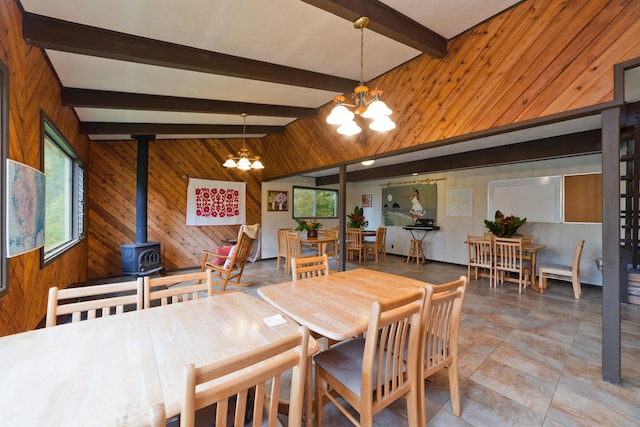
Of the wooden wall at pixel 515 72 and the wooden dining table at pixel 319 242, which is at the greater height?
the wooden wall at pixel 515 72

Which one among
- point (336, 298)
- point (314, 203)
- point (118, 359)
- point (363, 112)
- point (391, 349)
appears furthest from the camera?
point (314, 203)

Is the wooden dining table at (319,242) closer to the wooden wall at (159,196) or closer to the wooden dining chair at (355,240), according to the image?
the wooden dining chair at (355,240)

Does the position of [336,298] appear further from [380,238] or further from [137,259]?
[380,238]

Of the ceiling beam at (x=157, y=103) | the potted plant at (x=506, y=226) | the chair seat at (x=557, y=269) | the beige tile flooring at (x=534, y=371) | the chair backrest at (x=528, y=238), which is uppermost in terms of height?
the ceiling beam at (x=157, y=103)

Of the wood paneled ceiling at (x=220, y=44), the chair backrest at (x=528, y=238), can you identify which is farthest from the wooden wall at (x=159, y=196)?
the chair backrest at (x=528, y=238)

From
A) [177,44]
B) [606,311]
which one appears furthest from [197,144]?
[606,311]

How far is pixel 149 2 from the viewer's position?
1847 millimetres

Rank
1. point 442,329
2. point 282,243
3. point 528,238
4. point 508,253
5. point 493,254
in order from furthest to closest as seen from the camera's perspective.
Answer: point 282,243
point 528,238
point 493,254
point 508,253
point 442,329

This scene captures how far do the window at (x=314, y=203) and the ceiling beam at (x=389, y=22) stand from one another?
5.30 m

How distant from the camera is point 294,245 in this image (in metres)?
5.22

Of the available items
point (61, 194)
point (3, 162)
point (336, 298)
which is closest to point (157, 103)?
point (61, 194)

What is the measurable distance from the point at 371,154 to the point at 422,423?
9.52ft

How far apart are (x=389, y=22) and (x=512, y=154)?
3.62 m

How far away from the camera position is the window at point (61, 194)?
2.84 meters
